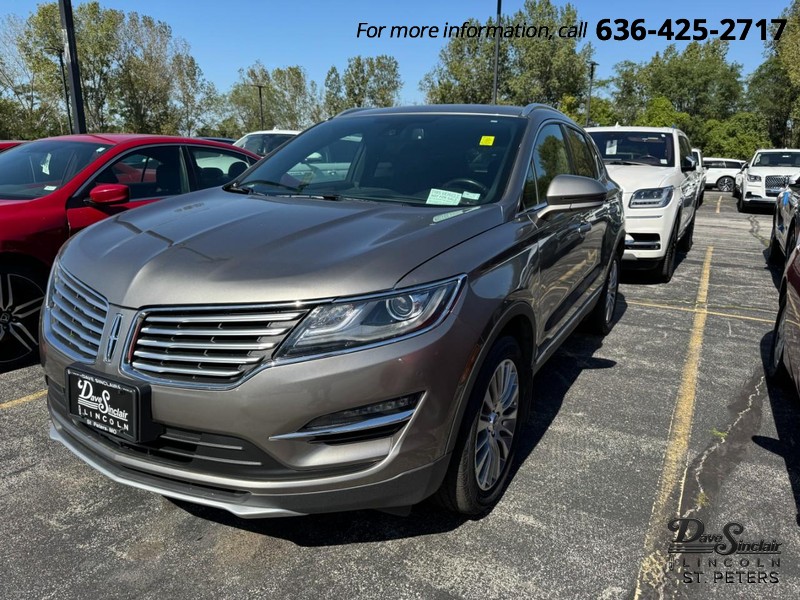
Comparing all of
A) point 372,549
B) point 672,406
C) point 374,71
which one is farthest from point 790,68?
point 372,549

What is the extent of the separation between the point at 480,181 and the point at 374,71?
6352 cm

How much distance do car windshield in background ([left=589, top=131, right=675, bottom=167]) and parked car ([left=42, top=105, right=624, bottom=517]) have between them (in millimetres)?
6340

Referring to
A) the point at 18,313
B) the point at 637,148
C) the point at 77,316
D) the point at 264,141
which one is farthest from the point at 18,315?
the point at 264,141

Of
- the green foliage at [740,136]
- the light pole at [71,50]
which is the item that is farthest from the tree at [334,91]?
the light pole at [71,50]

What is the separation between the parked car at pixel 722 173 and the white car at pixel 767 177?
29.6 feet

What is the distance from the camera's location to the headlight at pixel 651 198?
725 centimetres

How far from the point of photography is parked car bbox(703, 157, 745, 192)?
90.9 ft

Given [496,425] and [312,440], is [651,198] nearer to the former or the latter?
[496,425]

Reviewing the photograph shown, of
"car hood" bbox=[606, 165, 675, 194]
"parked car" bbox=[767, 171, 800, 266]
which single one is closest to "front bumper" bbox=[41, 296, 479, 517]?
"parked car" bbox=[767, 171, 800, 266]

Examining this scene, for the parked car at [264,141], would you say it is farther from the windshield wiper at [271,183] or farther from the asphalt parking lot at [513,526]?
the windshield wiper at [271,183]

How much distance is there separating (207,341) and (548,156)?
7.73ft

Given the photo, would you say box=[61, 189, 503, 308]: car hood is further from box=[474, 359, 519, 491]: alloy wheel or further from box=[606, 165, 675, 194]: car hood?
box=[606, 165, 675, 194]: car hood

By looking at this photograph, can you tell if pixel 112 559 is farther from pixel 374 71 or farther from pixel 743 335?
pixel 374 71

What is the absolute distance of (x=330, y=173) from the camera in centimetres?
352
